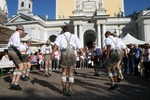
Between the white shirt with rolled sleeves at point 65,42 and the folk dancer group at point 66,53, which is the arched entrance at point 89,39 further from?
the white shirt with rolled sleeves at point 65,42

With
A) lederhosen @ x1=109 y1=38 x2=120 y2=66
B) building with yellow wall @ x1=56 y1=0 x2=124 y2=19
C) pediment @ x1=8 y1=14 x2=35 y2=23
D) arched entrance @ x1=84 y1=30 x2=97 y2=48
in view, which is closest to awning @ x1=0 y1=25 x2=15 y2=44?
lederhosen @ x1=109 y1=38 x2=120 y2=66

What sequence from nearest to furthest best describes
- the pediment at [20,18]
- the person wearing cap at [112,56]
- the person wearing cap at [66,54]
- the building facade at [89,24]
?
the person wearing cap at [66,54]
the person wearing cap at [112,56]
the building facade at [89,24]
the pediment at [20,18]

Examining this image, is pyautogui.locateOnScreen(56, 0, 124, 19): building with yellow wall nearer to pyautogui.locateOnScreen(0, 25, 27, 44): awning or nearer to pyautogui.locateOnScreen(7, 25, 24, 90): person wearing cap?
pyautogui.locateOnScreen(0, 25, 27, 44): awning

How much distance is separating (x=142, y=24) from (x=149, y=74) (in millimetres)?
30365

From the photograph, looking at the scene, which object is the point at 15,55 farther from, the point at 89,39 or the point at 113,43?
the point at 89,39

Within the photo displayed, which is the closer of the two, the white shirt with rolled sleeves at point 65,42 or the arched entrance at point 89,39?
the white shirt with rolled sleeves at point 65,42

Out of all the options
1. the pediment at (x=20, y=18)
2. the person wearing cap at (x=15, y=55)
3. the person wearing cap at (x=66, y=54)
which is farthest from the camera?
the pediment at (x=20, y=18)

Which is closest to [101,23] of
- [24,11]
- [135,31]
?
[135,31]

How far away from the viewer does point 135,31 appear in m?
42.1

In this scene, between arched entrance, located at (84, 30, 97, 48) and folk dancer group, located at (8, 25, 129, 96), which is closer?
folk dancer group, located at (8, 25, 129, 96)

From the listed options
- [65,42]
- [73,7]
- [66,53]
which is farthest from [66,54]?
[73,7]

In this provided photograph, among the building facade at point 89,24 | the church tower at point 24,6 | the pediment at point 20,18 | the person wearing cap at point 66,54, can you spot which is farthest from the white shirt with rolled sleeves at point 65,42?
the church tower at point 24,6

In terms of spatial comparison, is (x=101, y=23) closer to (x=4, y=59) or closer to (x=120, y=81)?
(x=4, y=59)

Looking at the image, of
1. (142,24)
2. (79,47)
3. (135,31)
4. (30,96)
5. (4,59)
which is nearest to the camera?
(30,96)
